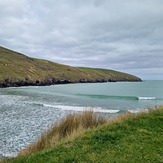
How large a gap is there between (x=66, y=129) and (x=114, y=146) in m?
3.39

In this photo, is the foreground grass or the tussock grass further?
the tussock grass

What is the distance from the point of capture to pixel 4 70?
104 metres

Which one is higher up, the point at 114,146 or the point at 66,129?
the point at 114,146

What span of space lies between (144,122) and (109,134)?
7.29 feet

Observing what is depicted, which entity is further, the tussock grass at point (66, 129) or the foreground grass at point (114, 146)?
the tussock grass at point (66, 129)

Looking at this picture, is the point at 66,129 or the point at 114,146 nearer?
the point at 114,146

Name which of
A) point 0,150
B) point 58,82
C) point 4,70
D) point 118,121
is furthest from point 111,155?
point 58,82

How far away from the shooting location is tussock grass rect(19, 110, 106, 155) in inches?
339

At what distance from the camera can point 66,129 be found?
999 centimetres

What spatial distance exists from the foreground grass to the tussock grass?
0.91 m

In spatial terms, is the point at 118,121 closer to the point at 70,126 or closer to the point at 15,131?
the point at 70,126

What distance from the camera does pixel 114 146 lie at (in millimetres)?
7008

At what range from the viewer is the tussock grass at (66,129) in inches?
339

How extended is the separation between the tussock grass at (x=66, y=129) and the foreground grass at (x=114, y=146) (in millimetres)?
914
